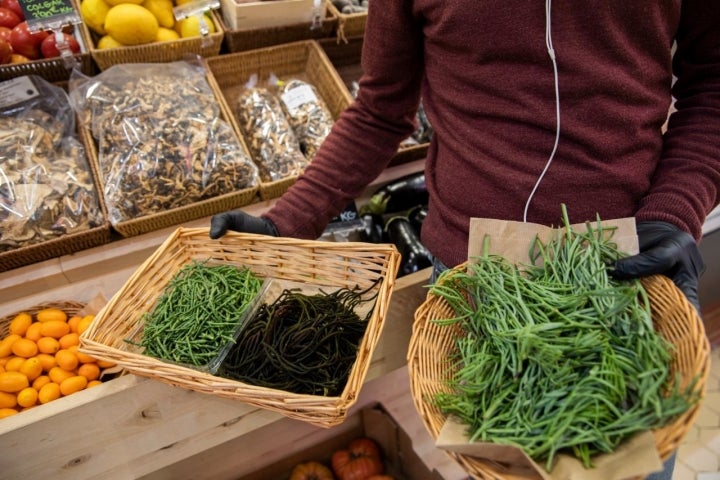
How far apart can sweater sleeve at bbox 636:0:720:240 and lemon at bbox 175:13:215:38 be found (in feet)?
4.91

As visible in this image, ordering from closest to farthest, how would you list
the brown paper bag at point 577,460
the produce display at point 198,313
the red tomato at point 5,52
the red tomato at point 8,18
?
1. the brown paper bag at point 577,460
2. the produce display at point 198,313
3. the red tomato at point 5,52
4. the red tomato at point 8,18

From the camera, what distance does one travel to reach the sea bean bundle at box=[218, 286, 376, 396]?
3.09 feet

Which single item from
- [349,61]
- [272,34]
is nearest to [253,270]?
[272,34]

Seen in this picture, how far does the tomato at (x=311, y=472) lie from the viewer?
163cm

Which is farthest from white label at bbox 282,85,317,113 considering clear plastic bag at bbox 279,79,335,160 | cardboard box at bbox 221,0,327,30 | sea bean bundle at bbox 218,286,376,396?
sea bean bundle at bbox 218,286,376,396

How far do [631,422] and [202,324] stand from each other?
2.53 feet

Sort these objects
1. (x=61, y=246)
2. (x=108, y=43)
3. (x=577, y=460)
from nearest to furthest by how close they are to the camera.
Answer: (x=577, y=460), (x=61, y=246), (x=108, y=43)

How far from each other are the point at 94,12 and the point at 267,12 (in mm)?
567

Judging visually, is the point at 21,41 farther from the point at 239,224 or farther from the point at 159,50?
the point at 239,224

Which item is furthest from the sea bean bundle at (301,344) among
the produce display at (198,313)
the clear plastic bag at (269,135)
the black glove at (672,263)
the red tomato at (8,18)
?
the red tomato at (8,18)

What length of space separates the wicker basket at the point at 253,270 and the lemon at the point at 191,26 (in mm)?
984

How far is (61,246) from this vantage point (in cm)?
142

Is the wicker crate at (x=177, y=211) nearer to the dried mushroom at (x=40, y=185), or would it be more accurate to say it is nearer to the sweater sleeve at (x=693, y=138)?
the dried mushroom at (x=40, y=185)

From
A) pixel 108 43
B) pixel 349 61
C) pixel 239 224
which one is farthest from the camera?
pixel 349 61
